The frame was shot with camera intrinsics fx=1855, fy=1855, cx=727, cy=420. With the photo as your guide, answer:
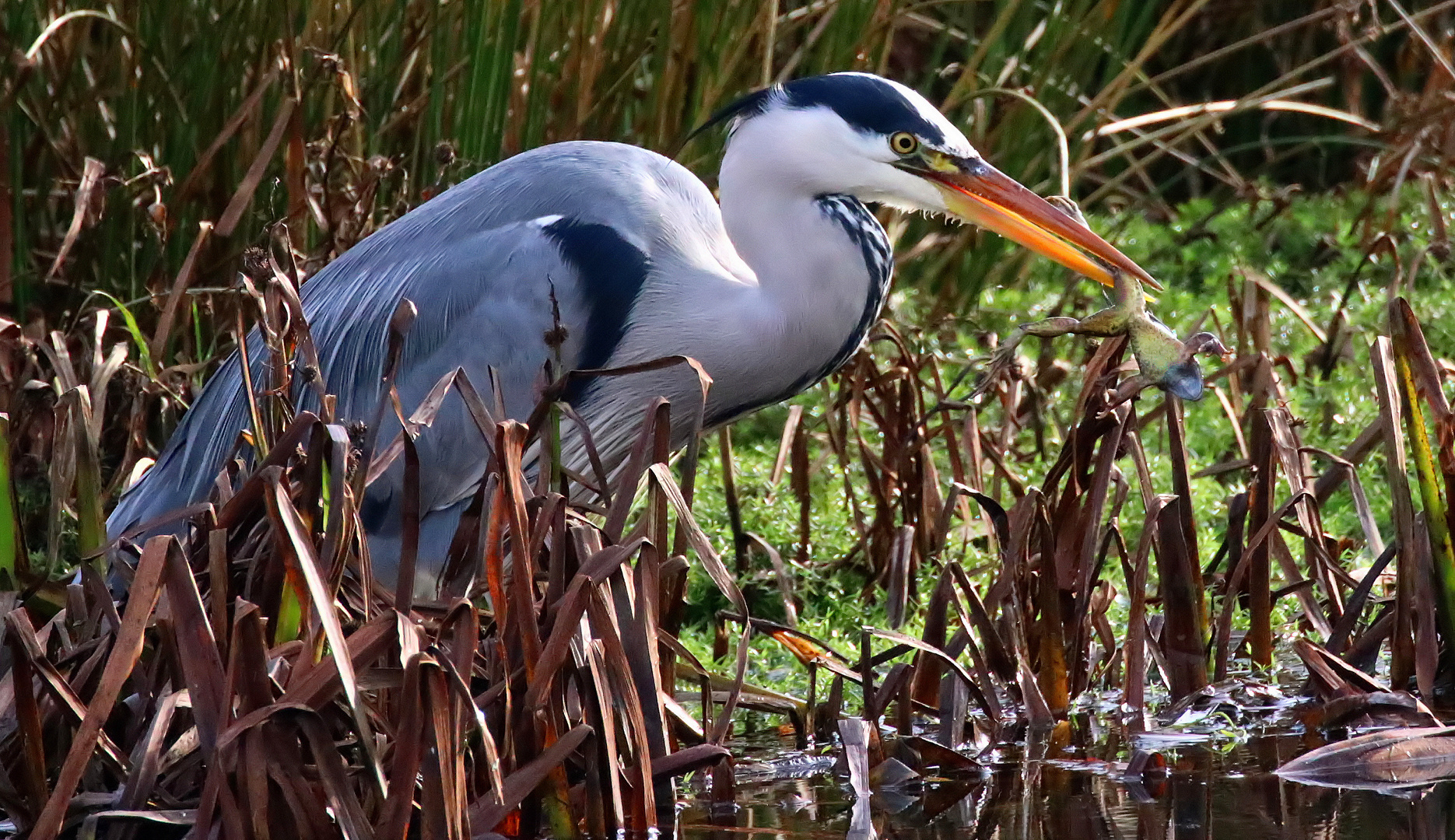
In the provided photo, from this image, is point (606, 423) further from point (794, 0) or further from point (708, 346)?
point (794, 0)

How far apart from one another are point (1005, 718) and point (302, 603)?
1286mm

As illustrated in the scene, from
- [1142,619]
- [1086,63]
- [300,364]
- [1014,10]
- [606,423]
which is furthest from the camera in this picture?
[1086,63]

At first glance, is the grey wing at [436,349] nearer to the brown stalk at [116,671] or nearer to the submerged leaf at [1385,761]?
the brown stalk at [116,671]

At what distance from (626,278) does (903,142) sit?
Answer: 605 mm

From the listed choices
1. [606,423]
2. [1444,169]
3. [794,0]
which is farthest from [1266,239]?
[606,423]

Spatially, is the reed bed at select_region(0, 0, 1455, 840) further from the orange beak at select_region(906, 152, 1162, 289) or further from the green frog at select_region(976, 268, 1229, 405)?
the orange beak at select_region(906, 152, 1162, 289)

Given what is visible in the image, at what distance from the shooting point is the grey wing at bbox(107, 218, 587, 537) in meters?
3.67

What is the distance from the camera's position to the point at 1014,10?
5621mm

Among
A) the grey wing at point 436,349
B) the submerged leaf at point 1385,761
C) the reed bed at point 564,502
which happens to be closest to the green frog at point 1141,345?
the reed bed at point 564,502

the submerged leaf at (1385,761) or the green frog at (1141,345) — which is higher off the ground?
the green frog at (1141,345)

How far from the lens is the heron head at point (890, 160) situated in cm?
354

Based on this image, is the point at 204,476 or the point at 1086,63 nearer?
the point at 204,476

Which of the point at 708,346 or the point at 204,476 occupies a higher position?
the point at 708,346

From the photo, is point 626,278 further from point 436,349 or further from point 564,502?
point 564,502
